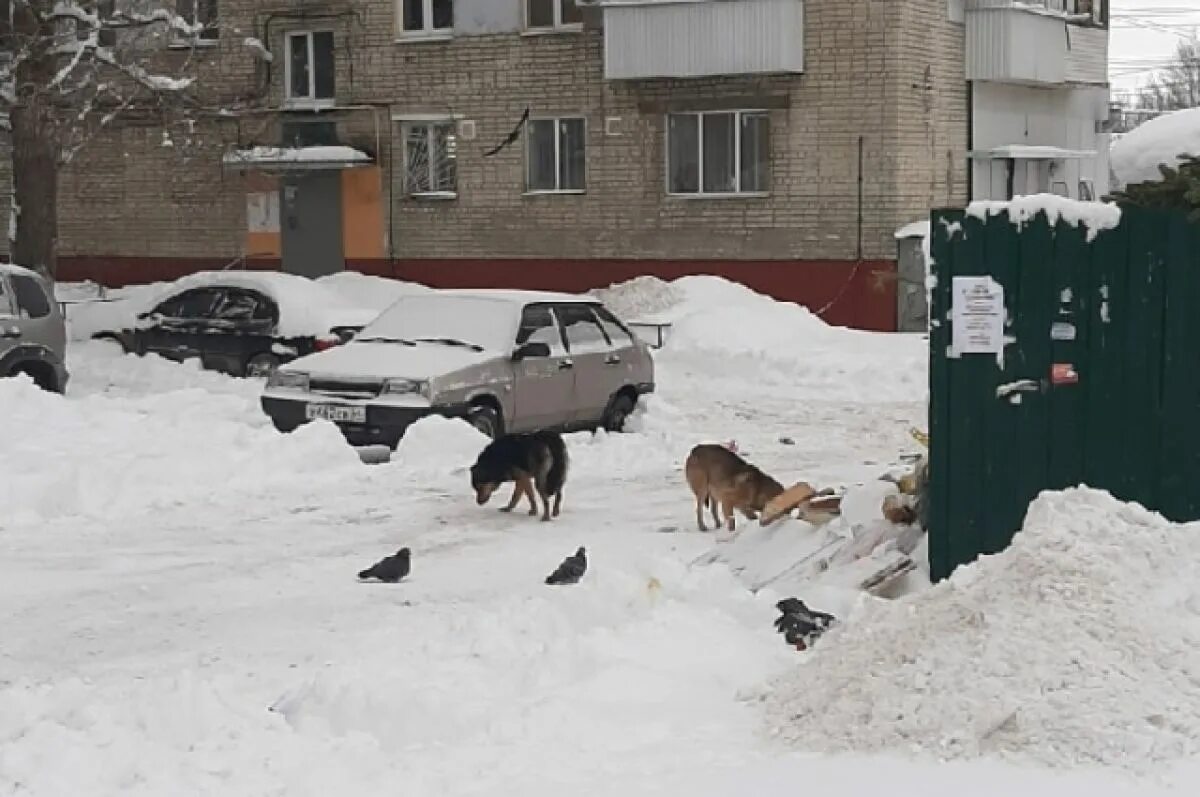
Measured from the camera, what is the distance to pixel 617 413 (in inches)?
651

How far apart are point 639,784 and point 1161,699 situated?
1672 mm

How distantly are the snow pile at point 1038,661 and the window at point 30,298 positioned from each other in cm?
1193

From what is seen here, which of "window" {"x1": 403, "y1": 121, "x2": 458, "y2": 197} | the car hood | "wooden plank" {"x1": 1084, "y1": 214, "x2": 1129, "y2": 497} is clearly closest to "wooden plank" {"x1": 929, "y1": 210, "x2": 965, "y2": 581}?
"wooden plank" {"x1": 1084, "y1": 214, "x2": 1129, "y2": 497}

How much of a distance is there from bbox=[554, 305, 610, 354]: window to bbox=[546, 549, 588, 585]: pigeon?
22.4 ft

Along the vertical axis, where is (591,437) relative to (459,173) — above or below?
below

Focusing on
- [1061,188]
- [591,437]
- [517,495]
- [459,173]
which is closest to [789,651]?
[517,495]

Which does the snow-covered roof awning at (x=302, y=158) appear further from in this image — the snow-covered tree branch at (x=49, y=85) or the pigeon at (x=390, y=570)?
the pigeon at (x=390, y=570)

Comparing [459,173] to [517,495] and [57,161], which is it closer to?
[57,161]

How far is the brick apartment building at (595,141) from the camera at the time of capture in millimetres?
25922

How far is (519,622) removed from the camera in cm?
741

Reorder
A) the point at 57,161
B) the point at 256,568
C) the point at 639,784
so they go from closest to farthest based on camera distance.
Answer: the point at 639,784
the point at 256,568
the point at 57,161

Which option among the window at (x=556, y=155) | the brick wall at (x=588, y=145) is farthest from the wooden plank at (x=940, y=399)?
the window at (x=556, y=155)

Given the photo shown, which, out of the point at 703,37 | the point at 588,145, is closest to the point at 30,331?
the point at 703,37

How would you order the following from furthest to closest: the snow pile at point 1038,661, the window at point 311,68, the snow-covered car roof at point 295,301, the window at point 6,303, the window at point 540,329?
the window at point 311,68, the snow-covered car roof at point 295,301, the window at point 6,303, the window at point 540,329, the snow pile at point 1038,661
